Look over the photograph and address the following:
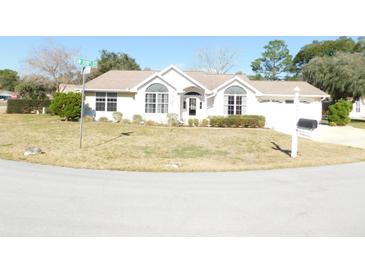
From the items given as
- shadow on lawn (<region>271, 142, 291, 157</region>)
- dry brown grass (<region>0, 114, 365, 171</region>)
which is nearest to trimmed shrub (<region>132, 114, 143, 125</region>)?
dry brown grass (<region>0, 114, 365, 171</region>)

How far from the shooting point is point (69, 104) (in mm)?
23188

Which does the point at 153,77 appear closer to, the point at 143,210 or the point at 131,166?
the point at 131,166

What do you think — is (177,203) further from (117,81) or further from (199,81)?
(199,81)

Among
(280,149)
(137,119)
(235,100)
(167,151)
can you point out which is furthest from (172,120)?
(280,149)

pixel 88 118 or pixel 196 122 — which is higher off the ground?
pixel 88 118

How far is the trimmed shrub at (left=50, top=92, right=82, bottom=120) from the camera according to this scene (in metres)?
23.1

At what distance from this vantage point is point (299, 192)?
679 cm

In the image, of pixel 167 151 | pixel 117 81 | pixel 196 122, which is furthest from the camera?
pixel 117 81

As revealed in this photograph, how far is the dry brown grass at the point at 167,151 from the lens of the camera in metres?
9.77

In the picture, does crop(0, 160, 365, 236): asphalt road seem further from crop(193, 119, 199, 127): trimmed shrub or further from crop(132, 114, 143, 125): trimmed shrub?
crop(132, 114, 143, 125): trimmed shrub

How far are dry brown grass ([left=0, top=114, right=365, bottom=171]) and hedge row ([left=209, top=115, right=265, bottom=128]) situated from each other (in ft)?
18.3

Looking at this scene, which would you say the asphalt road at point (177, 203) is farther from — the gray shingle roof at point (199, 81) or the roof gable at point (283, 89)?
the roof gable at point (283, 89)

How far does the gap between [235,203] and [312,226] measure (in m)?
1.52

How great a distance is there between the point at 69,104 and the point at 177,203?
19898 millimetres
